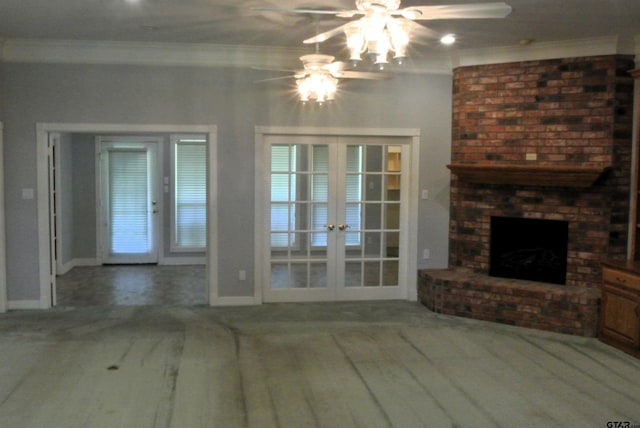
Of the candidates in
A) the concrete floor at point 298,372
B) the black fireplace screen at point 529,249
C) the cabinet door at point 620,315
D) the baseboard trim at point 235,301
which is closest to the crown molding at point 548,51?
the black fireplace screen at point 529,249

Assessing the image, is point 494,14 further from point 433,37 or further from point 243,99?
point 243,99

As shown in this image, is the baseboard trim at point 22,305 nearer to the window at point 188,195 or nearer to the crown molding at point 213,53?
the crown molding at point 213,53

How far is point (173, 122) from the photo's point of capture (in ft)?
19.7

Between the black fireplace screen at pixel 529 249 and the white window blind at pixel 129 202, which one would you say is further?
the white window blind at pixel 129 202

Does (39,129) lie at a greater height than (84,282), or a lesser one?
greater

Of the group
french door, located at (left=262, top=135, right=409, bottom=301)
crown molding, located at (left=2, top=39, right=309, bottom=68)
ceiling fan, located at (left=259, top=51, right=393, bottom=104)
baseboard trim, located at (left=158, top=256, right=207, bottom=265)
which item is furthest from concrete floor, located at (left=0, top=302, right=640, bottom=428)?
baseboard trim, located at (left=158, top=256, right=207, bottom=265)

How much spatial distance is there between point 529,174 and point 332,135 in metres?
2.09

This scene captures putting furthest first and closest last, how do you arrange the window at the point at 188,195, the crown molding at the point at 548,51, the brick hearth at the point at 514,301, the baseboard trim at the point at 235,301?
the window at the point at 188,195
the baseboard trim at the point at 235,301
the crown molding at the point at 548,51
the brick hearth at the point at 514,301

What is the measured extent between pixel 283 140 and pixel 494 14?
11.8ft

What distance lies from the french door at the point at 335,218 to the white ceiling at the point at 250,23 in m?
1.16

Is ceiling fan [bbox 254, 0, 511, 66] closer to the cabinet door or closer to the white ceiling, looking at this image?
the white ceiling

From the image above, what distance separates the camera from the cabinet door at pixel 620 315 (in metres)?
4.68

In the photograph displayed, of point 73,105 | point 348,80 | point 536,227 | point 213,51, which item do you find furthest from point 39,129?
point 536,227

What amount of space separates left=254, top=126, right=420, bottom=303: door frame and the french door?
0.06 m
